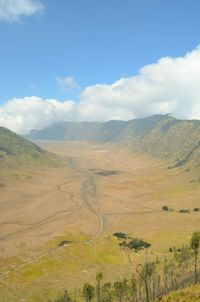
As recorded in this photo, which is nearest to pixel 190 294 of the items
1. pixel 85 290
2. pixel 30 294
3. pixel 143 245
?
pixel 85 290

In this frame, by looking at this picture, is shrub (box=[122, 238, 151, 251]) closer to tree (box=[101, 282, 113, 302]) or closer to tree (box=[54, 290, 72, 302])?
tree (box=[101, 282, 113, 302])

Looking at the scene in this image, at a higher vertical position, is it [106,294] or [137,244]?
[137,244]

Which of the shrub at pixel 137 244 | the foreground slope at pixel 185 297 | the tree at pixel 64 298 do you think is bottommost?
the tree at pixel 64 298

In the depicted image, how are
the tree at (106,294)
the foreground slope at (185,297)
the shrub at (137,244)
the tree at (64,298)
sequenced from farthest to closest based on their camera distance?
the shrub at (137,244) → the tree at (106,294) → the tree at (64,298) → the foreground slope at (185,297)

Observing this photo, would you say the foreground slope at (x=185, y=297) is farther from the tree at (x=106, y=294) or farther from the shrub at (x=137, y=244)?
the shrub at (x=137, y=244)

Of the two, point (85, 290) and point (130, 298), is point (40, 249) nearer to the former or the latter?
point (130, 298)

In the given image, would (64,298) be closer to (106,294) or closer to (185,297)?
(106,294)

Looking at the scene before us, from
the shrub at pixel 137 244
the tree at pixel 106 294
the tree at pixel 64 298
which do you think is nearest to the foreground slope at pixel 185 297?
the tree at pixel 106 294

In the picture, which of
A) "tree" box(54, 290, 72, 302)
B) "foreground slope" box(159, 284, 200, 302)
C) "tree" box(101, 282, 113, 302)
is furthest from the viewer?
"tree" box(101, 282, 113, 302)

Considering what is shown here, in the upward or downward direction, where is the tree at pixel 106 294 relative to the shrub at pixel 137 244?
downward

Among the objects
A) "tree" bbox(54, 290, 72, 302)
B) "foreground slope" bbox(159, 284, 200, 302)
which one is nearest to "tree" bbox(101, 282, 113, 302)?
"tree" bbox(54, 290, 72, 302)

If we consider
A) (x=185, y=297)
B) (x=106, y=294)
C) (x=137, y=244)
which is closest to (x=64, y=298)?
(x=106, y=294)
